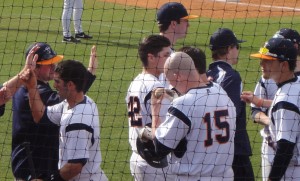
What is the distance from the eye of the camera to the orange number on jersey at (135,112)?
5.55m

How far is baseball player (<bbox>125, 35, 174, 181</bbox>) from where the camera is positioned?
18.1 ft

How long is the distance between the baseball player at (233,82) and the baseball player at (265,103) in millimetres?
106

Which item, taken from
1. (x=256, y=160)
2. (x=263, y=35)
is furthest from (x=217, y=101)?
(x=263, y=35)

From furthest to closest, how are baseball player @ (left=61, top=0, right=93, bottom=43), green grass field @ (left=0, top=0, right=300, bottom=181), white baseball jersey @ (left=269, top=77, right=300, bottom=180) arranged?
baseball player @ (left=61, top=0, right=93, bottom=43)
green grass field @ (left=0, top=0, right=300, bottom=181)
white baseball jersey @ (left=269, top=77, right=300, bottom=180)

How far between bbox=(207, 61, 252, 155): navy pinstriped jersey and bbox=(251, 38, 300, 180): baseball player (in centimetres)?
42

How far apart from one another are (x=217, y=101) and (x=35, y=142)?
4.64 ft

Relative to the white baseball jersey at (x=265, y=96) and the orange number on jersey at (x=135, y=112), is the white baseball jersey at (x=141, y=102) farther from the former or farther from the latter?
the white baseball jersey at (x=265, y=96)

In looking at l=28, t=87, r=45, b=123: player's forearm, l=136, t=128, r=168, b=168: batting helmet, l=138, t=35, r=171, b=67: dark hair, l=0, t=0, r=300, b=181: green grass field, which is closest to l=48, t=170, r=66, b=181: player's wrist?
l=28, t=87, r=45, b=123: player's forearm

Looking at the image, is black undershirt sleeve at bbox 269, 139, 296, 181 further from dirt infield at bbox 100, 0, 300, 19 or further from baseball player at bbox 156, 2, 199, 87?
dirt infield at bbox 100, 0, 300, 19

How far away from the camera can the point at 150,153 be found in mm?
4980

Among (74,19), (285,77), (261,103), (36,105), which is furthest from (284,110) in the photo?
(74,19)

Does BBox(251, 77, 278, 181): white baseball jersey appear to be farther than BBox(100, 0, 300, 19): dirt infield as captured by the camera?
No

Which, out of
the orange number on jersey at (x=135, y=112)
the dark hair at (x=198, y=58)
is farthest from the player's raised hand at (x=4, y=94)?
the dark hair at (x=198, y=58)

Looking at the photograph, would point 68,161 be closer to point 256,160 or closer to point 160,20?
point 160,20
